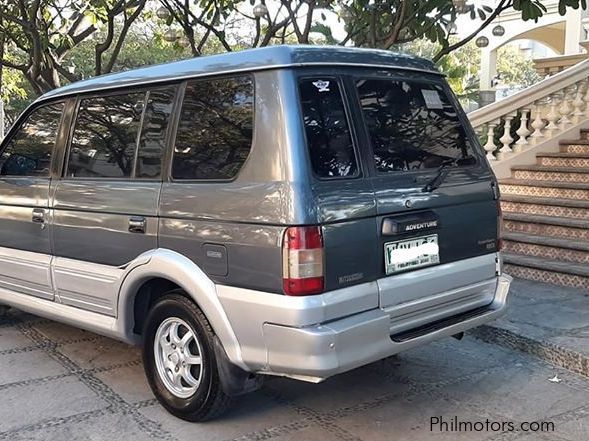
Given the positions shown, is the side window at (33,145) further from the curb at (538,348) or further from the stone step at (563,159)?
the stone step at (563,159)

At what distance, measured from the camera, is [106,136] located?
412cm

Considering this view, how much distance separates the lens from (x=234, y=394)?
11.3 ft

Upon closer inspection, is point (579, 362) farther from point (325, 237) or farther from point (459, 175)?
point (325, 237)

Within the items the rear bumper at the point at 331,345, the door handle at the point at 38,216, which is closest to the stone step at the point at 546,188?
A: the rear bumper at the point at 331,345

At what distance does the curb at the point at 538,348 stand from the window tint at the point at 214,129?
2.64 meters

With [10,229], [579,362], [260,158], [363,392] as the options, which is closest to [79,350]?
[10,229]

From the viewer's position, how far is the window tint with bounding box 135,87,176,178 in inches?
147

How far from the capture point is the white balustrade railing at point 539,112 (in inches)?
319

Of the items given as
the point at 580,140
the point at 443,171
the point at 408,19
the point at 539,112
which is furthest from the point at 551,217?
the point at 443,171

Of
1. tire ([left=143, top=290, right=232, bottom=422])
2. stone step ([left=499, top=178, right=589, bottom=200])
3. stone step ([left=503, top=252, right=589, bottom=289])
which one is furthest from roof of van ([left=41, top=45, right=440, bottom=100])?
stone step ([left=499, top=178, right=589, bottom=200])

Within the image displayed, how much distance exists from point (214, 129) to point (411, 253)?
1.23 m

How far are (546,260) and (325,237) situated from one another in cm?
423

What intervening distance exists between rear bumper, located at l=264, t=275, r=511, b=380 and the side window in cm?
229
